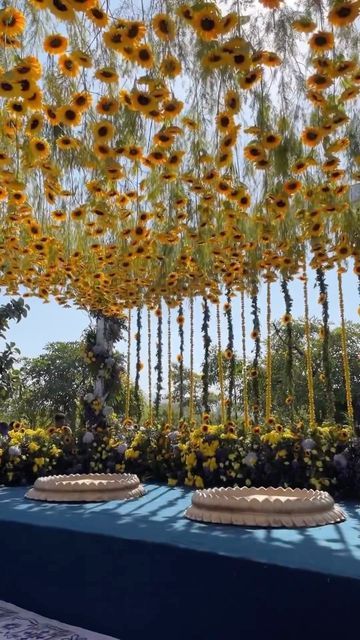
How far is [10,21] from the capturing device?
2.61 meters

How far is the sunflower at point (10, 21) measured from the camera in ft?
8.49

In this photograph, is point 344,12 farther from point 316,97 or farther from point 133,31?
point 133,31

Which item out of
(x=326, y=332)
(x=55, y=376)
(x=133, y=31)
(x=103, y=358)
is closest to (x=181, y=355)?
(x=103, y=358)

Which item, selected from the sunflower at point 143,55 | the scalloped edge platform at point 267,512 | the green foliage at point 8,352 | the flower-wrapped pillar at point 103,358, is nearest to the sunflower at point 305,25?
the sunflower at point 143,55

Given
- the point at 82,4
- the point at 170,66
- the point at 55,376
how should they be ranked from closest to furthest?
the point at 82,4 < the point at 170,66 < the point at 55,376

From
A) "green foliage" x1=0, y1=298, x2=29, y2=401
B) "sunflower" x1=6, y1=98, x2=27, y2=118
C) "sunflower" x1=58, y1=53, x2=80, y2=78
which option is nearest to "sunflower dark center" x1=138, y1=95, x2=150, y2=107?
"sunflower" x1=58, y1=53, x2=80, y2=78

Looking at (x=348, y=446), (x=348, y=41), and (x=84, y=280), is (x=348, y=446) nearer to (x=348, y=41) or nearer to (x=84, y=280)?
(x=348, y=41)

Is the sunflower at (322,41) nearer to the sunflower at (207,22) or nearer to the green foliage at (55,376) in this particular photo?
the sunflower at (207,22)

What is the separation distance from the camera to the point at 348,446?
461cm

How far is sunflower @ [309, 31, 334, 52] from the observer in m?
2.79

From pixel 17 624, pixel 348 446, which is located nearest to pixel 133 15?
pixel 17 624

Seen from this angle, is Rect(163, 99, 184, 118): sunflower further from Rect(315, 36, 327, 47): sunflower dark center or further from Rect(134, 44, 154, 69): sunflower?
Rect(315, 36, 327, 47): sunflower dark center

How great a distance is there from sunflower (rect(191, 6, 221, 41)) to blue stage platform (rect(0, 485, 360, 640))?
226 cm

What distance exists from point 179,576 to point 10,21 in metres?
2.56
